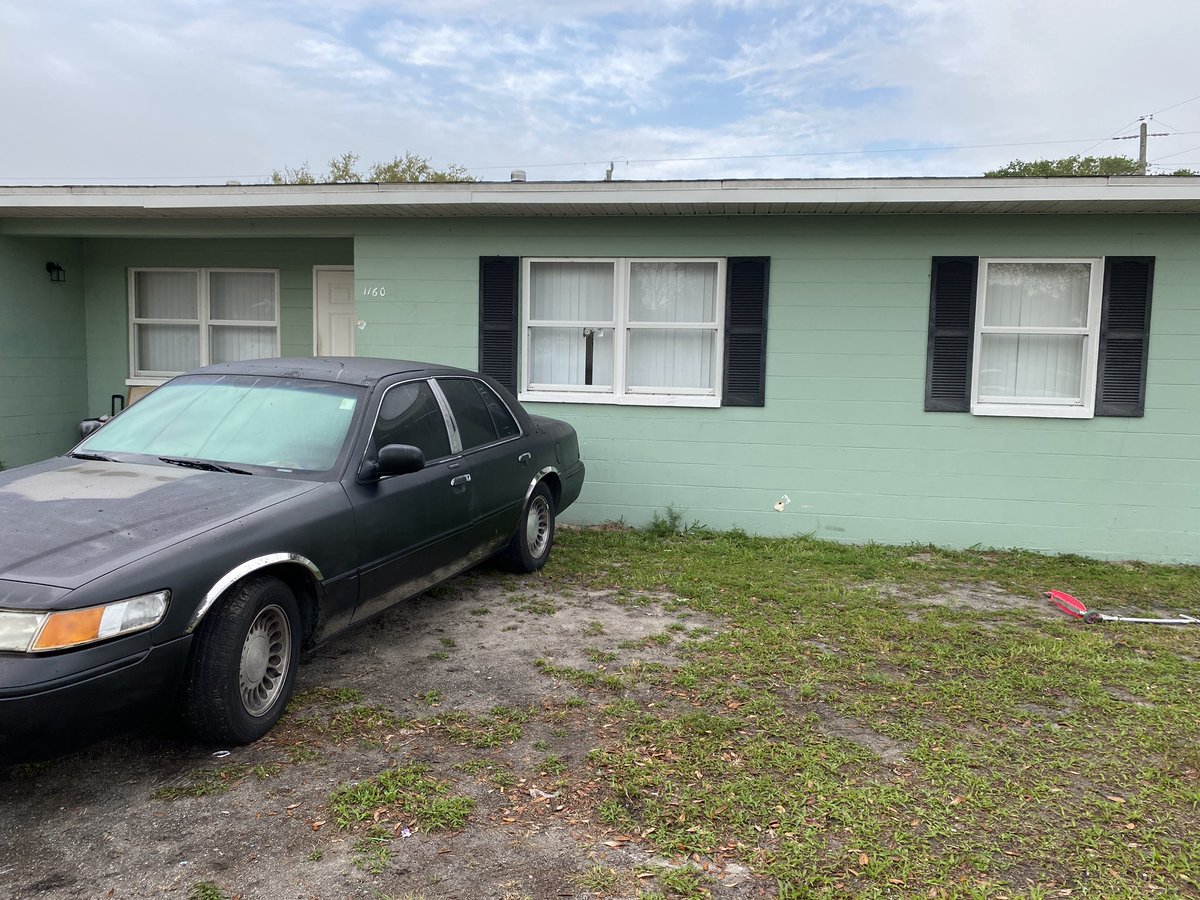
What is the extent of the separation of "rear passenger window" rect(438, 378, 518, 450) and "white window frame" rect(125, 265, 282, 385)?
15.4 feet

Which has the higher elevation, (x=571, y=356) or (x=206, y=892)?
(x=571, y=356)

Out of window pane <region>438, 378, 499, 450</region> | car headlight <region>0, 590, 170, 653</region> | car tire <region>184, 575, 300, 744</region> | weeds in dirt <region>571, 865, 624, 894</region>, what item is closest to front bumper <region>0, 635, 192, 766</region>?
car headlight <region>0, 590, 170, 653</region>

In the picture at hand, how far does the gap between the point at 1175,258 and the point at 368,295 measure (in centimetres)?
709

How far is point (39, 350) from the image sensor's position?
9125mm

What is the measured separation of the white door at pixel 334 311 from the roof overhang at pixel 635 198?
1.26m

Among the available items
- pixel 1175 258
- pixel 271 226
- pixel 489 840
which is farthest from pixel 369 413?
pixel 1175 258

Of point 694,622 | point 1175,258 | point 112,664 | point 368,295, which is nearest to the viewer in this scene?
point 112,664

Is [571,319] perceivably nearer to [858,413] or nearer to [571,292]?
[571,292]

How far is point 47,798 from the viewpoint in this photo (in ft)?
10.1

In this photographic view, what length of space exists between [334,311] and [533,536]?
4516 mm

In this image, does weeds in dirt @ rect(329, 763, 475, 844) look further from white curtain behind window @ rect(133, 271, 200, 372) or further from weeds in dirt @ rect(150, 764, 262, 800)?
white curtain behind window @ rect(133, 271, 200, 372)

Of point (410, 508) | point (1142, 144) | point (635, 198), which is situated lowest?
point (410, 508)

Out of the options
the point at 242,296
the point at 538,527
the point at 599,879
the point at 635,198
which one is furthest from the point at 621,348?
the point at 599,879

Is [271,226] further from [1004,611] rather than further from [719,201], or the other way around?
[1004,611]
